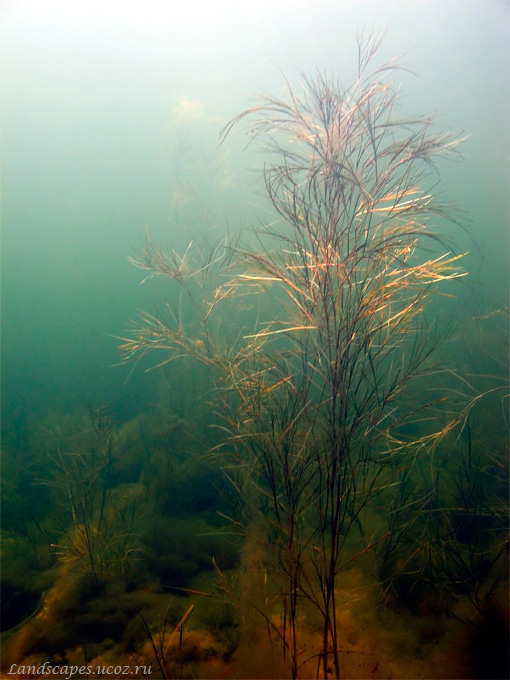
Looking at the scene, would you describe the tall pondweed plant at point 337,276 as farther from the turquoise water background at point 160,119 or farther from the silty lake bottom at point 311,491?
the turquoise water background at point 160,119

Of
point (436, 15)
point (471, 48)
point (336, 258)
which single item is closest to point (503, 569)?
point (336, 258)

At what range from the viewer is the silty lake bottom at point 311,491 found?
2.17m

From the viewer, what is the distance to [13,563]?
13.5ft

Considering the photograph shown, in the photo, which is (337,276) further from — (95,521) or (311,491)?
(95,521)

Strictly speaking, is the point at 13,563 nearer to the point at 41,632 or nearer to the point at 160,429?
the point at 41,632

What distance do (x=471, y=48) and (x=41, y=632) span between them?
17.6 meters

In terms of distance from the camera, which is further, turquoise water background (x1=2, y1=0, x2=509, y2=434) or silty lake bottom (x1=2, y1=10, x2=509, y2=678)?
turquoise water background (x1=2, y1=0, x2=509, y2=434)

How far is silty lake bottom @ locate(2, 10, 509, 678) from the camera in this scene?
7.11 ft

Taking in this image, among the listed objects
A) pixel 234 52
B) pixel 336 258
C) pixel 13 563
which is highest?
pixel 234 52

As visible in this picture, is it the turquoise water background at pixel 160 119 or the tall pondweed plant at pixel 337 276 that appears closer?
the tall pondweed plant at pixel 337 276

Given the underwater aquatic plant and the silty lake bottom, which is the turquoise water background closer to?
the silty lake bottom

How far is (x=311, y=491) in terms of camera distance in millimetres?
2787

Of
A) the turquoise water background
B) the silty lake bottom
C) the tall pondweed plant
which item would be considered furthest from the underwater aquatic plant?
the tall pondweed plant

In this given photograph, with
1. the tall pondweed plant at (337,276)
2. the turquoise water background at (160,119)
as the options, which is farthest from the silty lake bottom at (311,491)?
the turquoise water background at (160,119)
